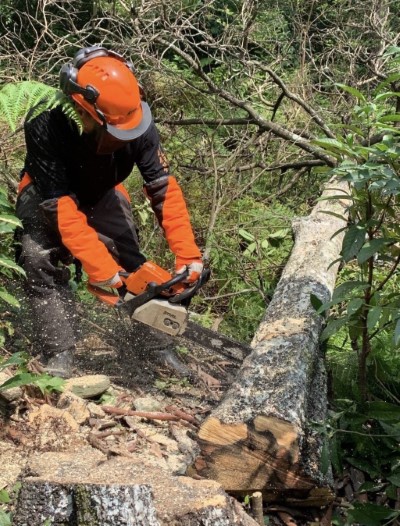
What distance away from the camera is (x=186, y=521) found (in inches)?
80.1

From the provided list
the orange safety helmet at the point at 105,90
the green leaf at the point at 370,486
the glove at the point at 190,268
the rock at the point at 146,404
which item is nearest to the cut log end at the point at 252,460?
the green leaf at the point at 370,486

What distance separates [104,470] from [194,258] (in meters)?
1.67

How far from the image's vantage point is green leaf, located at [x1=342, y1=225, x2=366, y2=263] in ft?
8.70

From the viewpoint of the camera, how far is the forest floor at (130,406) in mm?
2684

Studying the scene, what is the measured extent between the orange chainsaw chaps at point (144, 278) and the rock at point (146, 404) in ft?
1.87

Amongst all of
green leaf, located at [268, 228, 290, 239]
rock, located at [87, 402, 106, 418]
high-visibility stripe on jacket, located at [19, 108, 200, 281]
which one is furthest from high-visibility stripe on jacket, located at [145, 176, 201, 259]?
green leaf, located at [268, 228, 290, 239]

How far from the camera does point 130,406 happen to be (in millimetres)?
3398

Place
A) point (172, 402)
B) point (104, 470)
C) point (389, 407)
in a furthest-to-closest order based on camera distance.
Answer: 1. point (172, 402)
2. point (389, 407)
3. point (104, 470)

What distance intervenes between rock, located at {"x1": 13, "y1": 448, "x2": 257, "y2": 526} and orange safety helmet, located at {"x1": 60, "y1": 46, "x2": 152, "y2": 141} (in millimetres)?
1760

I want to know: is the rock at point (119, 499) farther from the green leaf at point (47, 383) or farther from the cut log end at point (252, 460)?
the green leaf at point (47, 383)

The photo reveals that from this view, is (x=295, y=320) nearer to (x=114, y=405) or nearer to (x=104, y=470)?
(x=114, y=405)

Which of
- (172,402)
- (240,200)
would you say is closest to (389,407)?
(172,402)

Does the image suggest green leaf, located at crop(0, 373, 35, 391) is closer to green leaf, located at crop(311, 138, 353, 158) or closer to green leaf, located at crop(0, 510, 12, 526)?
green leaf, located at crop(0, 510, 12, 526)

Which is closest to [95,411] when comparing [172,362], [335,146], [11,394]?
[11,394]
